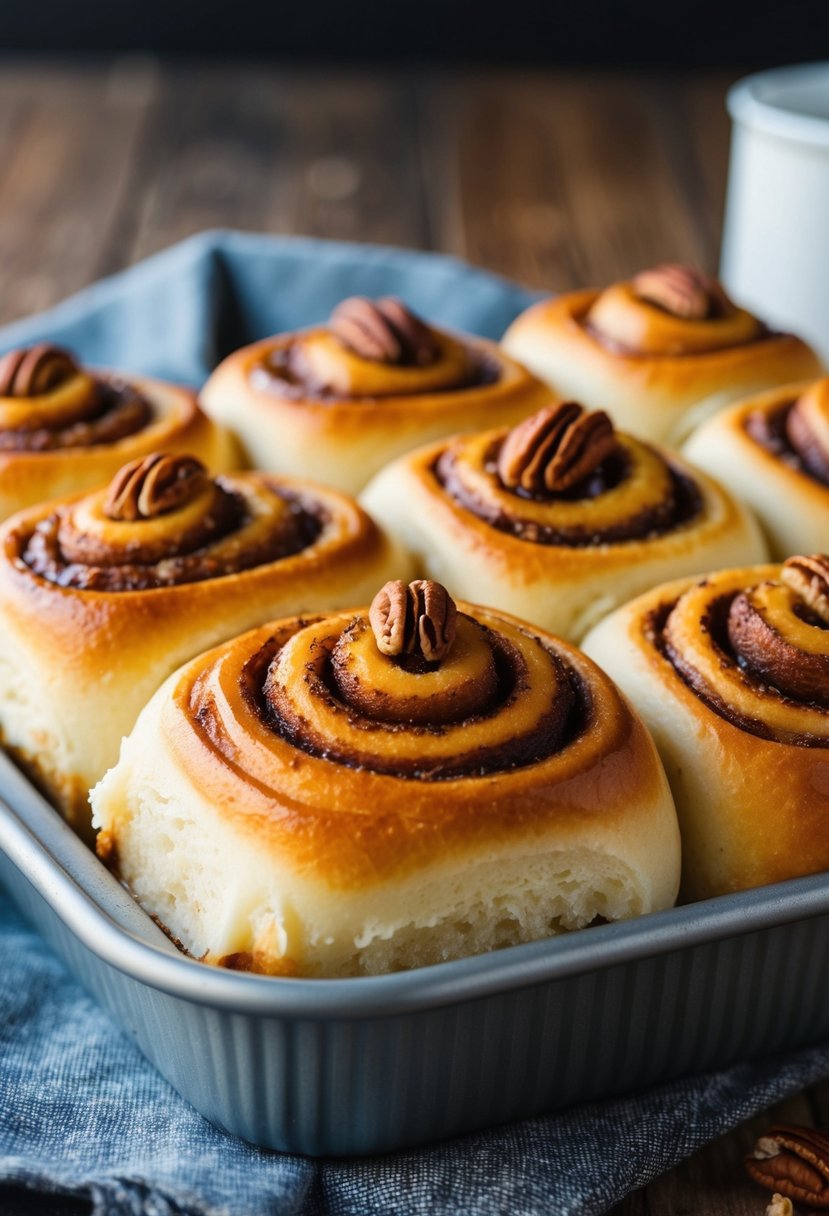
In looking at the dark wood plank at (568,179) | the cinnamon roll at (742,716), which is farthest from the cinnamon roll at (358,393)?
the dark wood plank at (568,179)

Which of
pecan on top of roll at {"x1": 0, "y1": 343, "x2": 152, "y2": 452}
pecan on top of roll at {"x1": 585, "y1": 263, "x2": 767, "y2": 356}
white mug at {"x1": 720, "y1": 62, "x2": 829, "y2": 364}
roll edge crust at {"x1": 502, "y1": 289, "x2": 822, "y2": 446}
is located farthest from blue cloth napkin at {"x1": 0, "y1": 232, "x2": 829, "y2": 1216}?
white mug at {"x1": 720, "y1": 62, "x2": 829, "y2": 364}

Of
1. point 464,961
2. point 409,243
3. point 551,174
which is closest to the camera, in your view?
point 464,961

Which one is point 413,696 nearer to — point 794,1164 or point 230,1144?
point 230,1144

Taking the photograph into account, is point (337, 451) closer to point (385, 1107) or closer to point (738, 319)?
point (738, 319)

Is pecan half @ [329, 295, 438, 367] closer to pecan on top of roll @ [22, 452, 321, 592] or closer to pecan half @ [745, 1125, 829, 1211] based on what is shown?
pecan on top of roll @ [22, 452, 321, 592]

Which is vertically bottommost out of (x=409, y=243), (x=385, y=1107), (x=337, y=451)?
(x=409, y=243)

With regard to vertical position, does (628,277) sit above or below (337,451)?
below

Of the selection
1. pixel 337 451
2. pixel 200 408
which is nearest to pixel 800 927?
pixel 337 451
